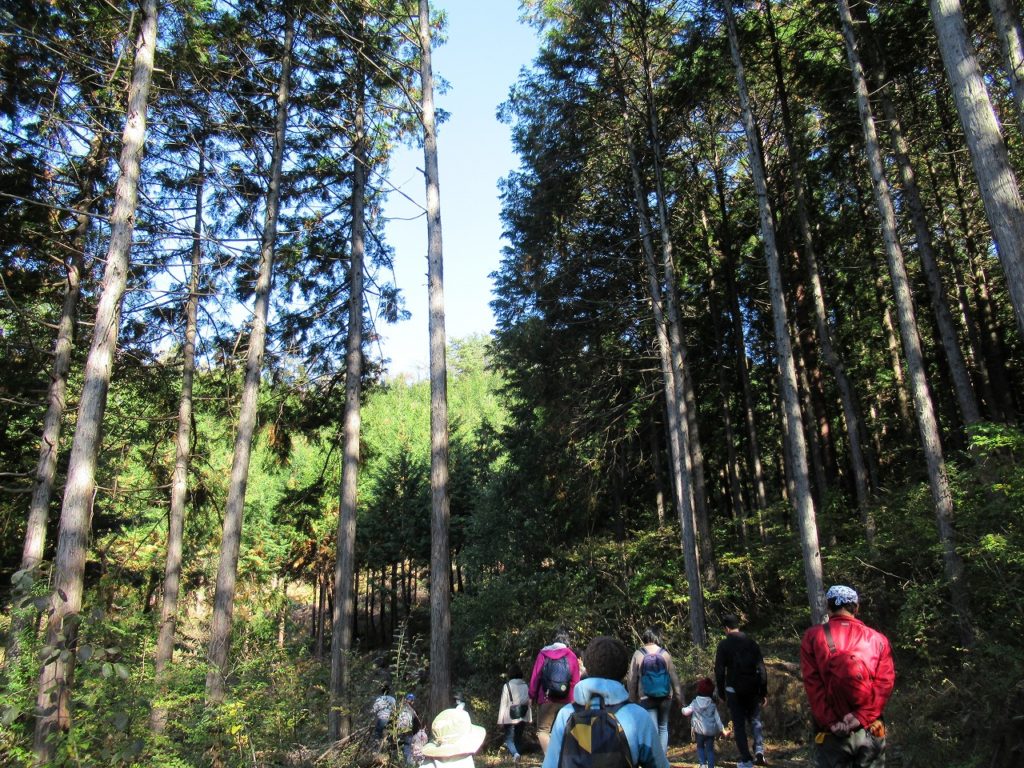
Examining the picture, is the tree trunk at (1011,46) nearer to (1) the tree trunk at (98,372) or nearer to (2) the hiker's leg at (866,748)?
(2) the hiker's leg at (866,748)

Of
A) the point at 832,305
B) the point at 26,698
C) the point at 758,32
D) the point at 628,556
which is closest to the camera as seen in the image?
the point at 26,698

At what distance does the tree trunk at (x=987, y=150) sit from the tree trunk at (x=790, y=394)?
4312mm

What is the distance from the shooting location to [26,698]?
17.3 ft

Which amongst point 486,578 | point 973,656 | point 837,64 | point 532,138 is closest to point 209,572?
point 486,578

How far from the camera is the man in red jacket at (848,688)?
12.6 feet

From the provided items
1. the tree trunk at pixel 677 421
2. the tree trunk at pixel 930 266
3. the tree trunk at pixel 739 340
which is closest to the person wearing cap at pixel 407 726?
the tree trunk at pixel 677 421

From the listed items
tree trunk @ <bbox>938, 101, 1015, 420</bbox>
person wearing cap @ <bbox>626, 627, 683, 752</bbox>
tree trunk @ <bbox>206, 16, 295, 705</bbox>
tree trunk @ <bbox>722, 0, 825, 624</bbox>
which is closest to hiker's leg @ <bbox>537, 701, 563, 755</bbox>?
person wearing cap @ <bbox>626, 627, 683, 752</bbox>

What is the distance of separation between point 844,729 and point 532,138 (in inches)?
609

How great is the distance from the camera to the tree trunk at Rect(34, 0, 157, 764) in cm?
709

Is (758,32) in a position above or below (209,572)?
above

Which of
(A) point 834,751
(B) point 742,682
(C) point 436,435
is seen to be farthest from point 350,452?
(A) point 834,751

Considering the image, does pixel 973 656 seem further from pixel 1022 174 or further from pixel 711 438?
pixel 711 438

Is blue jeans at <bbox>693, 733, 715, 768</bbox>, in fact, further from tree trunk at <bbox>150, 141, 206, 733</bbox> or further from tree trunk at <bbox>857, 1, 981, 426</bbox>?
tree trunk at <bbox>150, 141, 206, 733</bbox>

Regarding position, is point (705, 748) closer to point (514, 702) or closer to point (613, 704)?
point (514, 702)
